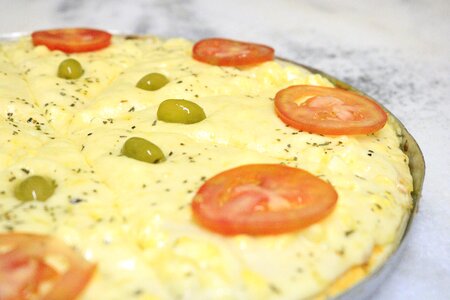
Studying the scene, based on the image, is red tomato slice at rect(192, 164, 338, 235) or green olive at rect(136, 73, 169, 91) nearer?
red tomato slice at rect(192, 164, 338, 235)

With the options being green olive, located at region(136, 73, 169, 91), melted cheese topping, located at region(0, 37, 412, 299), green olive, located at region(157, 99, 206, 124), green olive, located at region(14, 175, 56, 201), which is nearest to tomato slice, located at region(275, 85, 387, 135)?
melted cheese topping, located at region(0, 37, 412, 299)

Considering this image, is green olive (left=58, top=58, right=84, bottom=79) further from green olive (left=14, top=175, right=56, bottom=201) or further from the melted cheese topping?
green olive (left=14, top=175, right=56, bottom=201)

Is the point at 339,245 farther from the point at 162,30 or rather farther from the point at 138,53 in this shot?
the point at 162,30

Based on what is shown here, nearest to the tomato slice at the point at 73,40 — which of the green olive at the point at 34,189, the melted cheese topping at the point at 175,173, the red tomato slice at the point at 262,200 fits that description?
the melted cheese topping at the point at 175,173

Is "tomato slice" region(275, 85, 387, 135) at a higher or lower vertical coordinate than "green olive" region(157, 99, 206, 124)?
higher

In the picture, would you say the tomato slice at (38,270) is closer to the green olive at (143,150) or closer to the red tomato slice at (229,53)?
the green olive at (143,150)

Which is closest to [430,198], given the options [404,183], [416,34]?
[404,183]
